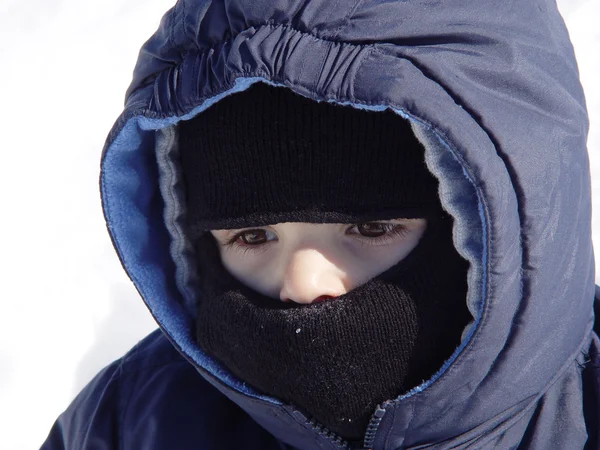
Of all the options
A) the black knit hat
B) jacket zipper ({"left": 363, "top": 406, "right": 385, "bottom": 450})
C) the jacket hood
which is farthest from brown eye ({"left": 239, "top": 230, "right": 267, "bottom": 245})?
jacket zipper ({"left": 363, "top": 406, "right": 385, "bottom": 450})

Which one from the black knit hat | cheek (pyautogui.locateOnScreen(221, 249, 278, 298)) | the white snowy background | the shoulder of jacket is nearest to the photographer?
the black knit hat

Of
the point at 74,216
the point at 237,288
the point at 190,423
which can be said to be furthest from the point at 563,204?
the point at 74,216

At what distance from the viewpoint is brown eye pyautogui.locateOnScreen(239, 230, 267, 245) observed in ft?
4.67

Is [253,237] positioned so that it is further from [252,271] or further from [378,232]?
[378,232]

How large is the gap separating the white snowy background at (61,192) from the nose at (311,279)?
1154 millimetres

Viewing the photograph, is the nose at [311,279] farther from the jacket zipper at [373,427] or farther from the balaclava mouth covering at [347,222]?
the jacket zipper at [373,427]

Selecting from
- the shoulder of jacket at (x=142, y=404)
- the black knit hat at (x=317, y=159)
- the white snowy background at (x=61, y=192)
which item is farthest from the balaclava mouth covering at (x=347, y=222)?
the white snowy background at (x=61, y=192)

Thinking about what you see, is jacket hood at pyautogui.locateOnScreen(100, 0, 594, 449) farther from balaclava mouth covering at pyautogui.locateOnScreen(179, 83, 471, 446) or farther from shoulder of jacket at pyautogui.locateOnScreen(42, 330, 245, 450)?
shoulder of jacket at pyautogui.locateOnScreen(42, 330, 245, 450)

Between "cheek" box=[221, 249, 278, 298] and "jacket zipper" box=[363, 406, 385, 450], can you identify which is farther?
"cheek" box=[221, 249, 278, 298]

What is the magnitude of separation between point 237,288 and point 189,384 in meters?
0.40

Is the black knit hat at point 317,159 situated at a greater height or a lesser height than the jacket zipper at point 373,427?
greater

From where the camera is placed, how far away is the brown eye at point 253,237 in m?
1.42

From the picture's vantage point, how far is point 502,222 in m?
1.12

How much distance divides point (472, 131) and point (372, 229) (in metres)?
0.28
